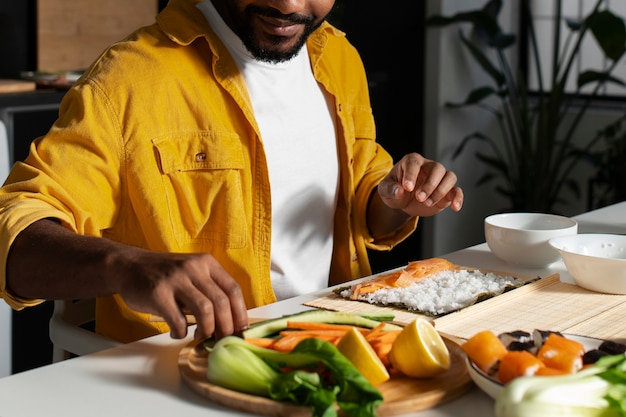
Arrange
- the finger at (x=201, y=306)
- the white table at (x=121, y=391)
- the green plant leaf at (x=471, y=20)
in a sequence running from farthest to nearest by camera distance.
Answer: the green plant leaf at (x=471, y=20), the finger at (x=201, y=306), the white table at (x=121, y=391)

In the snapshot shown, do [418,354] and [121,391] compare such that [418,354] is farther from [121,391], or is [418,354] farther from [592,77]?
[592,77]

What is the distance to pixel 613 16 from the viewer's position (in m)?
3.98

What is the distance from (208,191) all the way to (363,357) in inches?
29.1

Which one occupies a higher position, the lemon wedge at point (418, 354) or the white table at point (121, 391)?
the lemon wedge at point (418, 354)

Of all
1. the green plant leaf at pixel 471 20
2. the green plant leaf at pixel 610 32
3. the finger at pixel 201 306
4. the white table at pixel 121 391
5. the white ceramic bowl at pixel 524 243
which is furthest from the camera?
the green plant leaf at pixel 471 20

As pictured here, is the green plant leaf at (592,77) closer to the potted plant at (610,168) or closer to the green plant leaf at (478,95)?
the potted plant at (610,168)

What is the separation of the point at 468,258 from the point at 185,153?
553mm

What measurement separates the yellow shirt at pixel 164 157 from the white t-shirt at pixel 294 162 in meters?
0.04

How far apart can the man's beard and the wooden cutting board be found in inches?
29.9

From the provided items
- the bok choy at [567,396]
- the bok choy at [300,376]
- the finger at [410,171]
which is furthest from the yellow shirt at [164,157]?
the bok choy at [567,396]

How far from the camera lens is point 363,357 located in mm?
1118

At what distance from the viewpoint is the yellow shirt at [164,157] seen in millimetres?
1621

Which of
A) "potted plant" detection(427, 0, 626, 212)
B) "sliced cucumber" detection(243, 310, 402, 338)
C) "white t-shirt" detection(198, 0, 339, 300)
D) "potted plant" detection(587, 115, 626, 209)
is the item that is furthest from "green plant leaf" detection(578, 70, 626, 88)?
"sliced cucumber" detection(243, 310, 402, 338)

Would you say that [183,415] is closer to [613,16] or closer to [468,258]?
[468,258]
